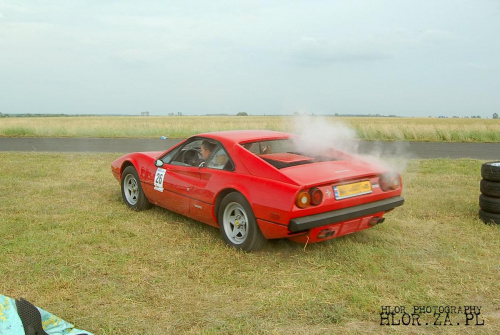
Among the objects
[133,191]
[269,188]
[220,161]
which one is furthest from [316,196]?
[133,191]

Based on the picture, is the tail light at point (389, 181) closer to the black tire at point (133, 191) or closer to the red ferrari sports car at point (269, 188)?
the red ferrari sports car at point (269, 188)

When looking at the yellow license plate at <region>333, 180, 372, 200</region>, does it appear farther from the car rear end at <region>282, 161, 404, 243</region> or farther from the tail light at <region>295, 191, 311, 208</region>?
the tail light at <region>295, 191, 311, 208</region>

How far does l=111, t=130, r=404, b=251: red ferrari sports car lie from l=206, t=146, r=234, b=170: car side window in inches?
0.4

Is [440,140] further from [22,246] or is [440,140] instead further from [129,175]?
[22,246]

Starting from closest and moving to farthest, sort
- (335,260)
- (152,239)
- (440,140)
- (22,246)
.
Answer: (335,260)
(22,246)
(152,239)
(440,140)

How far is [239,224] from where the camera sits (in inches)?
168

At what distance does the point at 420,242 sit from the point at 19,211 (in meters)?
5.18

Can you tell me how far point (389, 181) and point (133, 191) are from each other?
3523 millimetres

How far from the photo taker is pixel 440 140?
64.7ft

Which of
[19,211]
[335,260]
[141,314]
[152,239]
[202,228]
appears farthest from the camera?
[19,211]

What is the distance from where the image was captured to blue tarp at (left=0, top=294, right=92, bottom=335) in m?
2.47

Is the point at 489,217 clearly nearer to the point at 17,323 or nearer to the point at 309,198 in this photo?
the point at 309,198

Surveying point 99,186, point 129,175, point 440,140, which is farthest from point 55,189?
point 440,140

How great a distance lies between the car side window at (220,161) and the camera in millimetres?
4421
